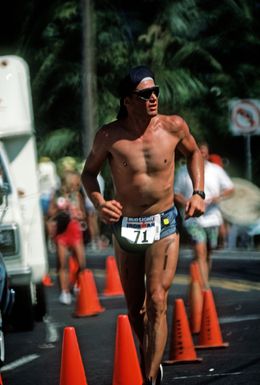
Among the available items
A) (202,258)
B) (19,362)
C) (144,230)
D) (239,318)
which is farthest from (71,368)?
(202,258)

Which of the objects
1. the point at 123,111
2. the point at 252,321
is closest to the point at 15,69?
the point at 252,321

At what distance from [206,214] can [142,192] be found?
17.3 ft

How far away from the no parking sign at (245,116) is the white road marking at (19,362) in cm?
1312

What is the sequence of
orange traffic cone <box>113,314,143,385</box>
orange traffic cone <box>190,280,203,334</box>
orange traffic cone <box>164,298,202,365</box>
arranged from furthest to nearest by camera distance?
orange traffic cone <box>190,280,203,334</box> → orange traffic cone <box>164,298,202,365</box> → orange traffic cone <box>113,314,143,385</box>

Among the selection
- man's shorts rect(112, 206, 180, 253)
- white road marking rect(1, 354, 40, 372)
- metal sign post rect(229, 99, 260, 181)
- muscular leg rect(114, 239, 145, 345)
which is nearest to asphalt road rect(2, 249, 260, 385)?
white road marking rect(1, 354, 40, 372)

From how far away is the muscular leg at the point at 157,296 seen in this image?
7.80 meters

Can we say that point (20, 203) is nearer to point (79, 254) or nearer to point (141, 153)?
point (79, 254)

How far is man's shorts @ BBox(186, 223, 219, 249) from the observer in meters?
12.9

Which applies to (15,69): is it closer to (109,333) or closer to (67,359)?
(109,333)

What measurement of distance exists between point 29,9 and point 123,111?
24346mm

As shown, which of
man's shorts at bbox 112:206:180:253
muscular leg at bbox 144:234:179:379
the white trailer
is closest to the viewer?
muscular leg at bbox 144:234:179:379

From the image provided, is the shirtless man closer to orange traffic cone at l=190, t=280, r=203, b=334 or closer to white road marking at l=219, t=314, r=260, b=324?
orange traffic cone at l=190, t=280, r=203, b=334

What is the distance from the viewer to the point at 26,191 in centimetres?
1342

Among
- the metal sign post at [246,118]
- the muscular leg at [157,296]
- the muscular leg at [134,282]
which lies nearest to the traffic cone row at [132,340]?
the muscular leg at [134,282]
